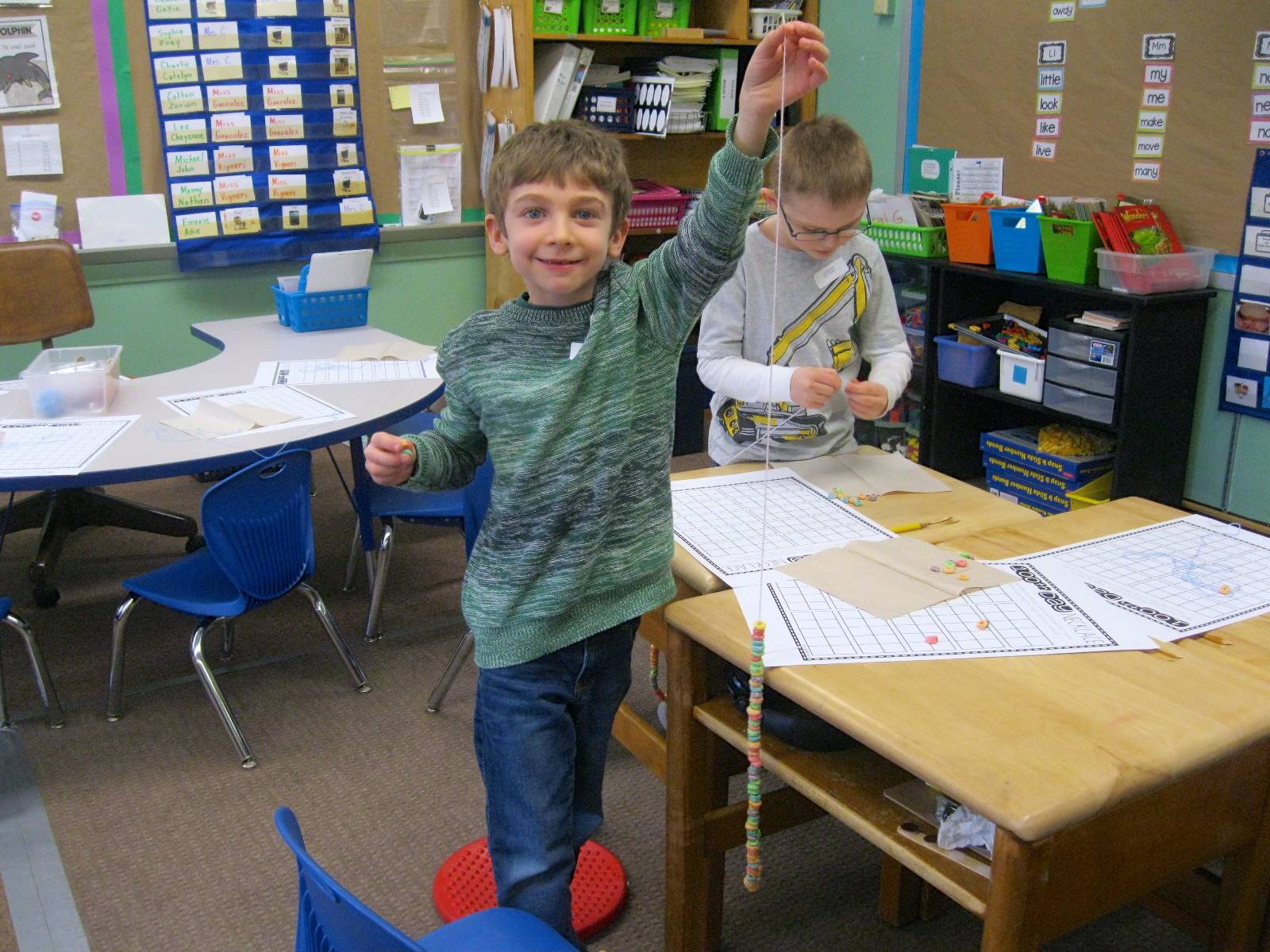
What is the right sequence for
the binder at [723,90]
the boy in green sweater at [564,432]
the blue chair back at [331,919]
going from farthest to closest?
the binder at [723,90] → the boy in green sweater at [564,432] → the blue chair back at [331,919]

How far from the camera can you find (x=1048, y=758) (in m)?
1.01

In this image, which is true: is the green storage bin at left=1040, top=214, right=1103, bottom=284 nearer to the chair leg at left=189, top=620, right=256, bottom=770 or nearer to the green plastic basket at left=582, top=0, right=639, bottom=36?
the green plastic basket at left=582, top=0, right=639, bottom=36

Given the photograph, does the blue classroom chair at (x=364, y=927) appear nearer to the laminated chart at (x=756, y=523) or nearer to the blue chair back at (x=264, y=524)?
the laminated chart at (x=756, y=523)

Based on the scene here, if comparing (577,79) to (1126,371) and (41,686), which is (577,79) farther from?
(41,686)

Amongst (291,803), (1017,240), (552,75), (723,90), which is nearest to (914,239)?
(1017,240)

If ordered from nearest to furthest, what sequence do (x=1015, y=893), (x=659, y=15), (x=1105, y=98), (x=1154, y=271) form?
1. (x=1015, y=893)
2. (x=1154, y=271)
3. (x=1105, y=98)
4. (x=659, y=15)

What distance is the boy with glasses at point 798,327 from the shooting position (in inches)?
74.4

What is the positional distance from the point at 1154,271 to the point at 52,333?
10.4 ft

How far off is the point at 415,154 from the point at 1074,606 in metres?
3.58

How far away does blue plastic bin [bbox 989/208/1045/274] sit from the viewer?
345 cm

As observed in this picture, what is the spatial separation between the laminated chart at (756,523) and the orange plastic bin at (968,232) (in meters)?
2.11

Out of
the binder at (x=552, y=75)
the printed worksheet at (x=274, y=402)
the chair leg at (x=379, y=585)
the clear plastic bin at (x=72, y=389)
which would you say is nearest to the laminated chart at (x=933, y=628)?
the printed worksheet at (x=274, y=402)

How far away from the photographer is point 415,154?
4336 millimetres

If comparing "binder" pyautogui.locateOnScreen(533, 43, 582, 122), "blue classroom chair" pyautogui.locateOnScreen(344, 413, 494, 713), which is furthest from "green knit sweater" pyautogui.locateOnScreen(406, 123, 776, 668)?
"binder" pyautogui.locateOnScreen(533, 43, 582, 122)
